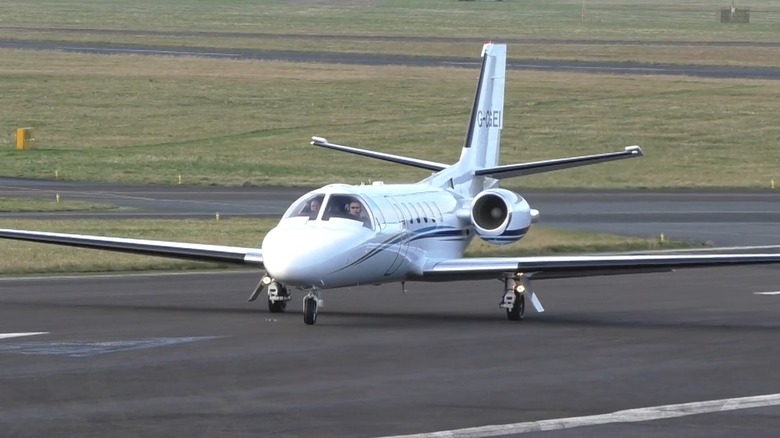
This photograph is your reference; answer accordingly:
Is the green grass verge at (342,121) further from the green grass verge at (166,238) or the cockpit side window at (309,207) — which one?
the cockpit side window at (309,207)

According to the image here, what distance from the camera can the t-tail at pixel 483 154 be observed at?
28.0 metres

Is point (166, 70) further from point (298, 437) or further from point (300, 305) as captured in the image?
point (298, 437)

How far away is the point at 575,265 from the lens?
23734 millimetres

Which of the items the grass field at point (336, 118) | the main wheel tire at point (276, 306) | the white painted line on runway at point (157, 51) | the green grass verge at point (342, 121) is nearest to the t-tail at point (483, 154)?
the main wheel tire at point (276, 306)

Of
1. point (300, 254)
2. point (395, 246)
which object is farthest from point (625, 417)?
point (395, 246)

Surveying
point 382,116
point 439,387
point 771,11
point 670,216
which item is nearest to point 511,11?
point 771,11

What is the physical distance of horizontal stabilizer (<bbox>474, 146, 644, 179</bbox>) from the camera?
1056 inches

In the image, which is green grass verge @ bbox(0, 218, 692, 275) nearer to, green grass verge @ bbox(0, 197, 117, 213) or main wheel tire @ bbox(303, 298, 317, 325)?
green grass verge @ bbox(0, 197, 117, 213)

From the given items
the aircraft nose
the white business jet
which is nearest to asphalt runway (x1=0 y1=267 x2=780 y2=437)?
the white business jet

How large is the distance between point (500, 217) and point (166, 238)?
41.2 feet

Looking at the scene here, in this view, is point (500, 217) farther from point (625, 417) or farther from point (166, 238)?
point (166, 238)

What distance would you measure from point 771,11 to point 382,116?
11947cm

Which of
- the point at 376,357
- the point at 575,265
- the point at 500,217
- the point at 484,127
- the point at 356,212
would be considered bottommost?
the point at 376,357

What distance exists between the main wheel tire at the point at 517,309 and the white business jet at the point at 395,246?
0.05 ft
